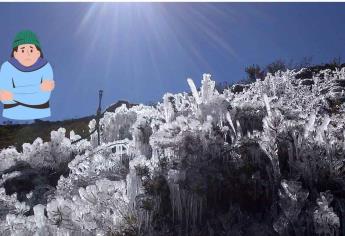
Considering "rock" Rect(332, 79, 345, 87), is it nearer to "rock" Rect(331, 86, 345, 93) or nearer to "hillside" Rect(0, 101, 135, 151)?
"rock" Rect(331, 86, 345, 93)

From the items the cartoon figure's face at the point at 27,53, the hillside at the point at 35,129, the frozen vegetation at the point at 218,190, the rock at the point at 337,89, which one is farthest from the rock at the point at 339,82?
the hillside at the point at 35,129

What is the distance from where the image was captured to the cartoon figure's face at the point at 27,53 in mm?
9641

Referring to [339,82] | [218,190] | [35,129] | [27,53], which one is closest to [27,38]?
[27,53]

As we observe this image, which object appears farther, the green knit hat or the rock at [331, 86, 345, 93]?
the rock at [331, 86, 345, 93]

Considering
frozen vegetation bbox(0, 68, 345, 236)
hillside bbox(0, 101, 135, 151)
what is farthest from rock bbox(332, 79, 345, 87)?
hillside bbox(0, 101, 135, 151)

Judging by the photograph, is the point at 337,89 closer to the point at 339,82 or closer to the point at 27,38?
the point at 339,82

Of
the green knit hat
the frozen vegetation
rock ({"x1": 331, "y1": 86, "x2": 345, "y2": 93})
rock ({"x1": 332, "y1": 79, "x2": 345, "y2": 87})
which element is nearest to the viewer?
the frozen vegetation

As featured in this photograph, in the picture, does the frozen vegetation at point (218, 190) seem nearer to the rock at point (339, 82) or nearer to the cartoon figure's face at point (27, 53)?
the cartoon figure's face at point (27, 53)

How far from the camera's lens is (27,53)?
9711 mm

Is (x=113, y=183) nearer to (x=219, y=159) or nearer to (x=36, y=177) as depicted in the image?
(x=219, y=159)

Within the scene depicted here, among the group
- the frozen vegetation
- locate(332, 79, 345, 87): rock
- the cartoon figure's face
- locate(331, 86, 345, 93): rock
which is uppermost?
the cartoon figure's face

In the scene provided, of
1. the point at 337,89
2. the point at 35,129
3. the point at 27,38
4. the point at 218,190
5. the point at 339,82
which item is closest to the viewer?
the point at 218,190

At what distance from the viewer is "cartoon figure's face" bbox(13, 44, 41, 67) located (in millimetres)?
9641

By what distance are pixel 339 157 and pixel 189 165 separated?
155 cm
